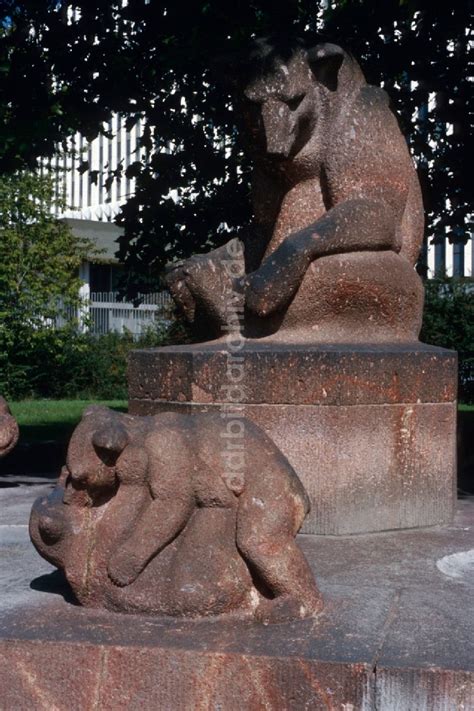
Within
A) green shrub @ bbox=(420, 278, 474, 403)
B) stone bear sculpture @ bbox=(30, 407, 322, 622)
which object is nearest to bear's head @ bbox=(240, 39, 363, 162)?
stone bear sculpture @ bbox=(30, 407, 322, 622)

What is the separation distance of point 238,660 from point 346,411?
229 cm

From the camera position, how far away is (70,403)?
66.1ft

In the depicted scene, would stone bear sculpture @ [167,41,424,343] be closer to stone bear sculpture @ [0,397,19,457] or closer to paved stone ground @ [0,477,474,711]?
stone bear sculpture @ [0,397,19,457]

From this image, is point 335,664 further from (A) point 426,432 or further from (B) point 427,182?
(B) point 427,182

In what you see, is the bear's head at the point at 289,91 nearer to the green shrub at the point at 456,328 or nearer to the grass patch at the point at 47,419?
the grass patch at the point at 47,419

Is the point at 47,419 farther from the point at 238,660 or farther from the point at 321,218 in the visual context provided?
the point at 238,660

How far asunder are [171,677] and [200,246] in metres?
9.08

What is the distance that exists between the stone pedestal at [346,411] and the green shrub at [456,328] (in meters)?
12.5

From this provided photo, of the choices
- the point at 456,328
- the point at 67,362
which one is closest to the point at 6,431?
the point at 456,328

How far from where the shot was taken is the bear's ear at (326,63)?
607 centimetres

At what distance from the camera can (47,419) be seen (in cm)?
1573

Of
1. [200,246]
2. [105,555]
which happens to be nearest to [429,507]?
[105,555]

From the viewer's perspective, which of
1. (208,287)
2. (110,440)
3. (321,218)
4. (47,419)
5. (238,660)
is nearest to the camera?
(238,660)

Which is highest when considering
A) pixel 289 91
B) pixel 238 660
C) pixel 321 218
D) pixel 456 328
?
pixel 289 91
